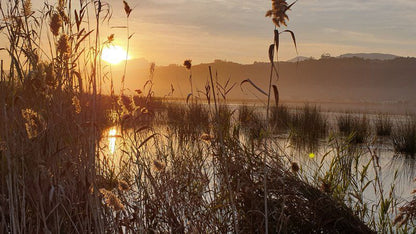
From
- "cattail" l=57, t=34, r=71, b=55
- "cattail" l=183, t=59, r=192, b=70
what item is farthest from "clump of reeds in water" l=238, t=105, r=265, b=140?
"cattail" l=57, t=34, r=71, b=55

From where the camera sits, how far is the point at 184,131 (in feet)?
20.6

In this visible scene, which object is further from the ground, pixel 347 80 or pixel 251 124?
pixel 347 80

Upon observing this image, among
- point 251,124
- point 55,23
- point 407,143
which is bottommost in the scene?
point 407,143

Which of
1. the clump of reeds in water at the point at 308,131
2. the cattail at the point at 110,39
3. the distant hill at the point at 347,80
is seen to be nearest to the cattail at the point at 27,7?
the cattail at the point at 110,39

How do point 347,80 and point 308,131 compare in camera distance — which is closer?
point 308,131

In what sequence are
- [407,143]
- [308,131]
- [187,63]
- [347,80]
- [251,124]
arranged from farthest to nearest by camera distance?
1. [347,80]
2. [308,131]
3. [407,143]
4. [251,124]
5. [187,63]

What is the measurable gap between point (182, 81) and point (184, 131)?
197 feet

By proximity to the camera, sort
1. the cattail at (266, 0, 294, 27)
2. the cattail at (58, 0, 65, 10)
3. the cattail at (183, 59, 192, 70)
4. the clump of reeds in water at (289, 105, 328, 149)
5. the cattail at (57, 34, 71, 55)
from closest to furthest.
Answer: the cattail at (266, 0, 294, 27)
the cattail at (57, 34, 71, 55)
the cattail at (58, 0, 65, 10)
the cattail at (183, 59, 192, 70)
the clump of reeds in water at (289, 105, 328, 149)

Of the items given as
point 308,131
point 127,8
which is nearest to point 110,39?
point 127,8

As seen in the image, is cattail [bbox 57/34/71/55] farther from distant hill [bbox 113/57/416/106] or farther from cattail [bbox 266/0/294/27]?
distant hill [bbox 113/57/416/106]

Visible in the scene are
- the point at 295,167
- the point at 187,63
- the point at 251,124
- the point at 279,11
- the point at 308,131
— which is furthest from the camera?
the point at 308,131

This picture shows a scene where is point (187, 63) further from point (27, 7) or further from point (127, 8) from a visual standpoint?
point (27, 7)

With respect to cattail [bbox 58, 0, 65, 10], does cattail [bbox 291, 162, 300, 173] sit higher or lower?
lower

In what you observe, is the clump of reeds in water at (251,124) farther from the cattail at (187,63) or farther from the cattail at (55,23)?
the cattail at (55,23)
